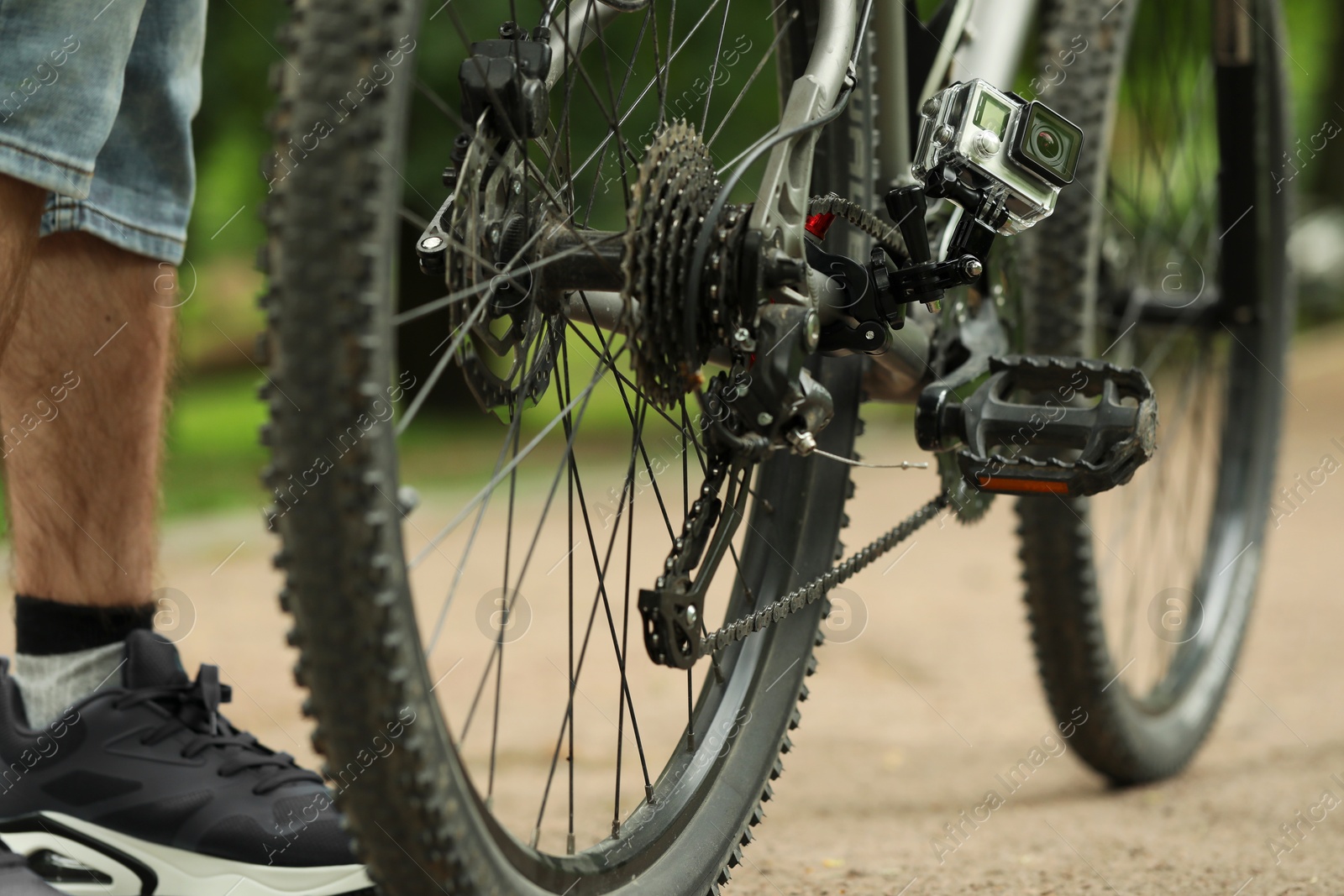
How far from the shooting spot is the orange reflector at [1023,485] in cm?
147

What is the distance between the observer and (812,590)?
1.46m

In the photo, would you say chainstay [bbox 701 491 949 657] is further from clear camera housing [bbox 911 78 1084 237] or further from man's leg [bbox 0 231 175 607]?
man's leg [bbox 0 231 175 607]

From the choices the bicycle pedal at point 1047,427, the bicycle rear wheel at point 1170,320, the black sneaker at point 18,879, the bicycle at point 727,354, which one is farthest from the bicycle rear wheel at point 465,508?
the bicycle rear wheel at point 1170,320

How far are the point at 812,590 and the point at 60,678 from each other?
814mm

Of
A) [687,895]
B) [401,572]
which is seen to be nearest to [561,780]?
[687,895]

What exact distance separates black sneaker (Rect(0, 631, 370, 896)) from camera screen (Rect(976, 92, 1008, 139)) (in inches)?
38.0

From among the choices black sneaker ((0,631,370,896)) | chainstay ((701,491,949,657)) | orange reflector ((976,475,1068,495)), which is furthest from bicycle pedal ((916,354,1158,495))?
black sneaker ((0,631,370,896))

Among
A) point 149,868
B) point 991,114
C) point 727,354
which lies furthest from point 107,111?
point 991,114

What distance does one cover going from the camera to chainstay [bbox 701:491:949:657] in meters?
1.30

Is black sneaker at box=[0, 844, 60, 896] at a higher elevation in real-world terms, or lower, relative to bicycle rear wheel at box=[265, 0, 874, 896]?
lower

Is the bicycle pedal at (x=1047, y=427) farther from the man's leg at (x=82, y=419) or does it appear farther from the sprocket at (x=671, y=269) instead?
the man's leg at (x=82, y=419)

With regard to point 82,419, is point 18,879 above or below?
below

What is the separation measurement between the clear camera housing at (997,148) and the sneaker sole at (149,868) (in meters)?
0.93

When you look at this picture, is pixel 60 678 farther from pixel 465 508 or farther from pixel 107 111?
pixel 107 111
